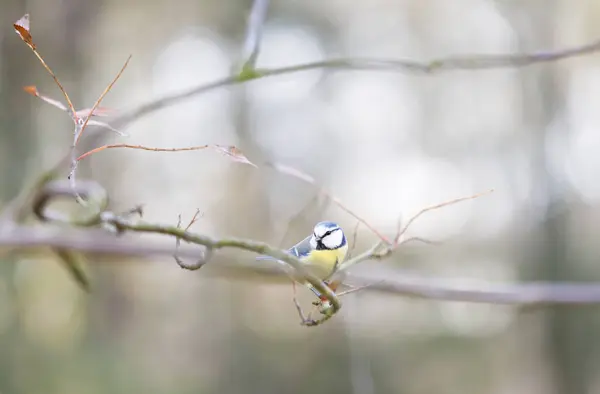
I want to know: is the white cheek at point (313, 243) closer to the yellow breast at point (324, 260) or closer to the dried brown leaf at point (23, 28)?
the yellow breast at point (324, 260)

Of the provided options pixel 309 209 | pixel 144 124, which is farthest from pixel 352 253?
pixel 144 124

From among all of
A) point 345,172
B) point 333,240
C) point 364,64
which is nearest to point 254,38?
point 364,64

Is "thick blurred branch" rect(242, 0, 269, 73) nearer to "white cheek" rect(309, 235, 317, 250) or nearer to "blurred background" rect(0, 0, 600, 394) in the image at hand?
"white cheek" rect(309, 235, 317, 250)

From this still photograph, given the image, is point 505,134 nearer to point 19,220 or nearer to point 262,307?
point 262,307

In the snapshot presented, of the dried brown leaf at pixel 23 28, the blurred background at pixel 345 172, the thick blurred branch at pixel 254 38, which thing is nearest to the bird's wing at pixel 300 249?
the dried brown leaf at pixel 23 28

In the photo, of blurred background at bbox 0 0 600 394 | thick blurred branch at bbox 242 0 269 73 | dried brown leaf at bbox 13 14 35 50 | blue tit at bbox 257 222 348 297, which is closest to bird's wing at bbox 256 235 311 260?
blue tit at bbox 257 222 348 297

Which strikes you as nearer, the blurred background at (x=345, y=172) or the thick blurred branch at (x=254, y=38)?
the thick blurred branch at (x=254, y=38)
